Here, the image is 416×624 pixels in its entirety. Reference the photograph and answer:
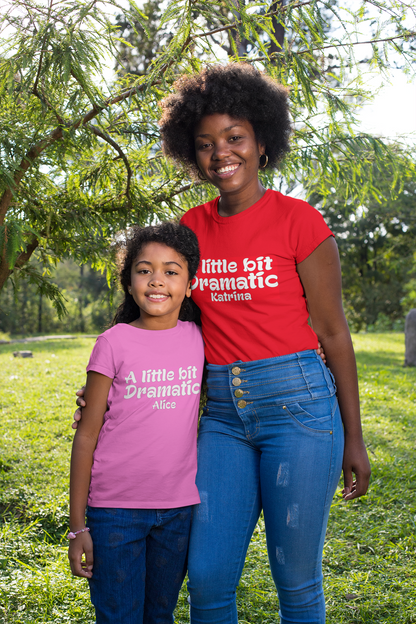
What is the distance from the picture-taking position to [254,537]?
136 inches

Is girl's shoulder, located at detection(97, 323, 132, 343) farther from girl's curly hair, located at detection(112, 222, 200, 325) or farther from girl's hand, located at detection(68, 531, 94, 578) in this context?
girl's hand, located at detection(68, 531, 94, 578)

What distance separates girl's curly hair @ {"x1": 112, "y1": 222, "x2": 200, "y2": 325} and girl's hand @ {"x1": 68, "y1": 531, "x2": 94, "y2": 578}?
2.58 ft

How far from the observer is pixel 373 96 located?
10.1 feet

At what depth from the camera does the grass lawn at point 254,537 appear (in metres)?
2.59

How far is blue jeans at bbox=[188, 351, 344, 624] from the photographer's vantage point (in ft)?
5.59

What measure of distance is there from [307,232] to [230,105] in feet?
1.92

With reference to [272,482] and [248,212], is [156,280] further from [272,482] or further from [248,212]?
[272,482]

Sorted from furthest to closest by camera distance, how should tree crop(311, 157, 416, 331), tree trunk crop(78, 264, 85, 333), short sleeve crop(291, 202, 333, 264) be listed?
tree trunk crop(78, 264, 85, 333) < tree crop(311, 157, 416, 331) < short sleeve crop(291, 202, 333, 264)

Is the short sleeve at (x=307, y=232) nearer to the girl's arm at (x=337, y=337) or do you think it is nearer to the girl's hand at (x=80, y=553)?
the girl's arm at (x=337, y=337)

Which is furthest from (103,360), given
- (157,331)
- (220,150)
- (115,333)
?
(220,150)

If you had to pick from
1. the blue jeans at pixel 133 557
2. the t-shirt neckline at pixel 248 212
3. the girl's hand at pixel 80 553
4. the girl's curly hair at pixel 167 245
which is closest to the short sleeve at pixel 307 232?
the t-shirt neckline at pixel 248 212

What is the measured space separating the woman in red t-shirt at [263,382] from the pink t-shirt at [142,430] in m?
0.11

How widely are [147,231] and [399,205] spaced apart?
55.0ft

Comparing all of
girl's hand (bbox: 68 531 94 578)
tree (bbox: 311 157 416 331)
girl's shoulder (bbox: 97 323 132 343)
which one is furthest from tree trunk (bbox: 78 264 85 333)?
girl's hand (bbox: 68 531 94 578)
